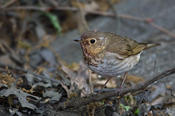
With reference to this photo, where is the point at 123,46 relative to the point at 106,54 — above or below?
above

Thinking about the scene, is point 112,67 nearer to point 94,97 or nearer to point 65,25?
point 94,97

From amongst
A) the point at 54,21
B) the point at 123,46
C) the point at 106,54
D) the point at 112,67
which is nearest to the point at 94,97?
the point at 112,67

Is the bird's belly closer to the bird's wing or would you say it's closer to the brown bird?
the brown bird

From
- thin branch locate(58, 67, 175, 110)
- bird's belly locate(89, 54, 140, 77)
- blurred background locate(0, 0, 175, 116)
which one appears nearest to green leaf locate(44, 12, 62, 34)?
blurred background locate(0, 0, 175, 116)

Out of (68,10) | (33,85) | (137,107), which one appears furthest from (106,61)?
(68,10)

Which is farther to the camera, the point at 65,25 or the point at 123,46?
the point at 65,25

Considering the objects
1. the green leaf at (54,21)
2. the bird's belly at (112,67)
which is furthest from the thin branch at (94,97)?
the green leaf at (54,21)

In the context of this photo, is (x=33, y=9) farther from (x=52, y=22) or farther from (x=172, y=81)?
(x=172, y=81)

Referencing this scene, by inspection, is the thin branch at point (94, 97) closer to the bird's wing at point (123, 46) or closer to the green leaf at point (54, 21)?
the bird's wing at point (123, 46)
